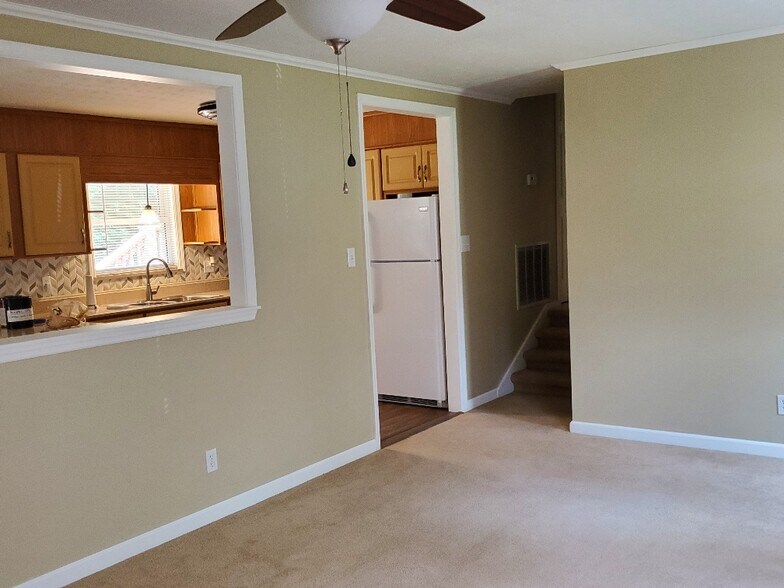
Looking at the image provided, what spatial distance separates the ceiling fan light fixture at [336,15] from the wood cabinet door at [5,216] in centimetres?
385

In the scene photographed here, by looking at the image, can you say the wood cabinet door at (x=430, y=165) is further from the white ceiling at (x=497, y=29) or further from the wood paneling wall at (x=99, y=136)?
the wood paneling wall at (x=99, y=136)

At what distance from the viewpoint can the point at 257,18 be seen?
2131 mm

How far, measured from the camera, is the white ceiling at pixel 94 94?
3.96 m

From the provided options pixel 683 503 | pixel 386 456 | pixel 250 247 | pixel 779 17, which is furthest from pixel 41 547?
pixel 779 17

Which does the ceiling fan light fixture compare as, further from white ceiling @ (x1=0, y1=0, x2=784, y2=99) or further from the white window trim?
the white window trim

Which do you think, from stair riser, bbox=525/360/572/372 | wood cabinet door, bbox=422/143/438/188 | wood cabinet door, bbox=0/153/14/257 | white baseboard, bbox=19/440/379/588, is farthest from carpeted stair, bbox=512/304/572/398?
wood cabinet door, bbox=0/153/14/257

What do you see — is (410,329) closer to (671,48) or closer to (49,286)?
(671,48)

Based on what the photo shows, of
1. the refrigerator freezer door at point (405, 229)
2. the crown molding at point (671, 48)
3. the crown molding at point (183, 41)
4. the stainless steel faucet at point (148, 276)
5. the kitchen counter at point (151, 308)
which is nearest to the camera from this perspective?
the crown molding at point (183, 41)

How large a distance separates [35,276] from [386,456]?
3164 mm

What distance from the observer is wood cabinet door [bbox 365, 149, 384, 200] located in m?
5.76

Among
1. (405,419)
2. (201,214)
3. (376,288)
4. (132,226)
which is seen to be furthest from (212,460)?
(201,214)

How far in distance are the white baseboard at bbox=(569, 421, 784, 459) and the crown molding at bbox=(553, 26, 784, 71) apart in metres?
2.19

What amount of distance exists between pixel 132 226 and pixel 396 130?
2516mm

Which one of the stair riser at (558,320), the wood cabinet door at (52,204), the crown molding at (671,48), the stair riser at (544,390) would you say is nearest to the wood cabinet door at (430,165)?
the crown molding at (671,48)
